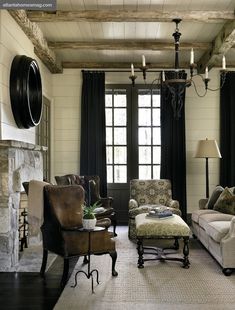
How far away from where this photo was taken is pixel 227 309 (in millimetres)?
3172

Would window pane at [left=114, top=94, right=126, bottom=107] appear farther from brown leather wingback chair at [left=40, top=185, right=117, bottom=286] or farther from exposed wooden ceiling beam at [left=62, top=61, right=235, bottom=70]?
brown leather wingback chair at [left=40, top=185, right=117, bottom=286]

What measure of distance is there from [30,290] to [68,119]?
172 inches

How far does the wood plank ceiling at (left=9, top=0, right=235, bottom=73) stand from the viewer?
472 centimetres

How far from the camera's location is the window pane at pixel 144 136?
7.53 m

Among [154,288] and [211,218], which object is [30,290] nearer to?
[154,288]

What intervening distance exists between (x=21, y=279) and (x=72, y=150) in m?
3.84

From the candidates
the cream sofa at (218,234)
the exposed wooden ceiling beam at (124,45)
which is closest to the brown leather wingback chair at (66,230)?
the cream sofa at (218,234)

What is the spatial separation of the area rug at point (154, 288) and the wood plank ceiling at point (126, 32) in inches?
119

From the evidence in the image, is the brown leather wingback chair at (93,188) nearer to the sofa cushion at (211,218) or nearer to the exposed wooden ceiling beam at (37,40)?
the sofa cushion at (211,218)

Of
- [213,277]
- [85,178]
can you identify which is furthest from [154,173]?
[213,277]

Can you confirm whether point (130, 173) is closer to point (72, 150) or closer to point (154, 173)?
point (154, 173)

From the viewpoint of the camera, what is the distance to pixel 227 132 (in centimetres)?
733

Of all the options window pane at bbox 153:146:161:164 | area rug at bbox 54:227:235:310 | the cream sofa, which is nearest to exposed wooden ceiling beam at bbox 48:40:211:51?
window pane at bbox 153:146:161:164

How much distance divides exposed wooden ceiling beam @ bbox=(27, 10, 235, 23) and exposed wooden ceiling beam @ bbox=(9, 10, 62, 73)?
0.48ft
